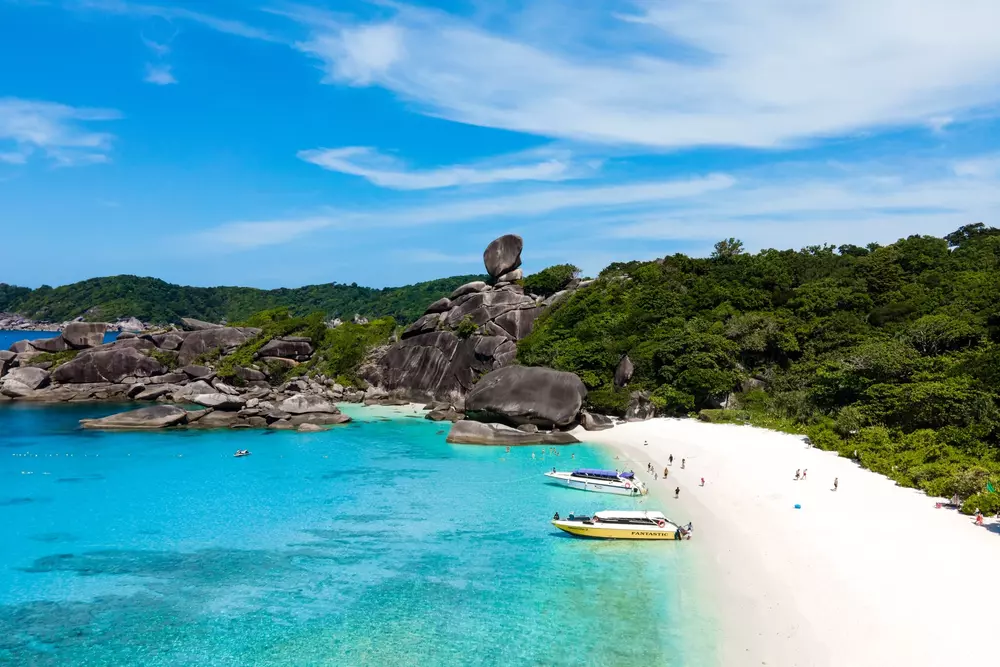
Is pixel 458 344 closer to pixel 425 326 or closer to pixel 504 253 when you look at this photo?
pixel 425 326

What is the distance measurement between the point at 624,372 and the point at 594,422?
4.99 meters

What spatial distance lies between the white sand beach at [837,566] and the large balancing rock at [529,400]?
11159mm

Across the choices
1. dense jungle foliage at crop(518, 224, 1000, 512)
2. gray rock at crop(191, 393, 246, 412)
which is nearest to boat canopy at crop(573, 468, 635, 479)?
dense jungle foliage at crop(518, 224, 1000, 512)

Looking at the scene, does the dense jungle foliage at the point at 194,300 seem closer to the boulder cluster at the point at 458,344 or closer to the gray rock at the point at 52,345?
the gray rock at the point at 52,345

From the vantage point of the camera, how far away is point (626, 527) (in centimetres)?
1734

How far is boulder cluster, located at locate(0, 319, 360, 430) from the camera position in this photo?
38.2 meters

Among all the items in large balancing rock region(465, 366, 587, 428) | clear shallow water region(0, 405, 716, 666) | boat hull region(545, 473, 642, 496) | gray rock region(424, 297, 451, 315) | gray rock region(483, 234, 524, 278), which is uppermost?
gray rock region(483, 234, 524, 278)

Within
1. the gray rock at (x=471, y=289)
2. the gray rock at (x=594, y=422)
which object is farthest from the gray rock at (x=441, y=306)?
the gray rock at (x=594, y=422)

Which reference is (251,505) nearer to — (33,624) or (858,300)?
(33,624)

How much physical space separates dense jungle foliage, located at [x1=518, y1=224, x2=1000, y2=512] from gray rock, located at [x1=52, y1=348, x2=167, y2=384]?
3255cm

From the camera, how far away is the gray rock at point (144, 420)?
35812 mm

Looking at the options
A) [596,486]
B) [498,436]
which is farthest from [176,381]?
[596,486]

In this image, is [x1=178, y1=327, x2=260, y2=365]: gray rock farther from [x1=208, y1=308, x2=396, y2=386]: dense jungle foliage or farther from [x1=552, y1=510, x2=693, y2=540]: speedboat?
[x1=552, y1=510, x2=693, y2=540]: speedboat

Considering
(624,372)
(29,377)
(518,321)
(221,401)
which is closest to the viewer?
(624,372)
